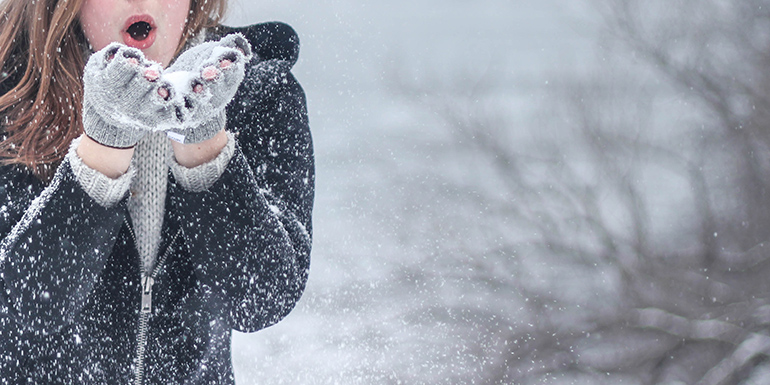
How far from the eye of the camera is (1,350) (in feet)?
2.71

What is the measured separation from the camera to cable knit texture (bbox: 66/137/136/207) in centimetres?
76

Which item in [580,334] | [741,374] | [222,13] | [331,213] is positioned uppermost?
[741,374]

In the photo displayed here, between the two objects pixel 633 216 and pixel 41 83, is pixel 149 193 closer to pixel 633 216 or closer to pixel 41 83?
pixel 41 83

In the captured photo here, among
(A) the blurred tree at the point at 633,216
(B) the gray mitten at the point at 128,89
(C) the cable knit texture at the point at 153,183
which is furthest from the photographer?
(A) the blurred tree at the point at 633,216

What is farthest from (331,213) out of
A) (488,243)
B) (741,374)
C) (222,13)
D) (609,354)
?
(222,13)

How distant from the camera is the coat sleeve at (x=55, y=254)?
761mm

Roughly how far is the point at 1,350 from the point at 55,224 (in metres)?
0.17

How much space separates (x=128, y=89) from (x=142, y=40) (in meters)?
0.22

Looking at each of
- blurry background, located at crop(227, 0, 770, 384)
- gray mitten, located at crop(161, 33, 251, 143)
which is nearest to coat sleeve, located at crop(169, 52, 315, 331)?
gray mitten, located at crop(161, 33, 251, 143)

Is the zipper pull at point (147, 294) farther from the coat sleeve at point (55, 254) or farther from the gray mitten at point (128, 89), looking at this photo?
the gray mitten at point (128, 89)

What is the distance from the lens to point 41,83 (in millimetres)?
856

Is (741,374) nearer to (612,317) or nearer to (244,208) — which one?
(612,317)

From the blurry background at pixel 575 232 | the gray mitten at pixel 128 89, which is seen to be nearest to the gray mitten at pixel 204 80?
the gray mitten at pixel 128 89

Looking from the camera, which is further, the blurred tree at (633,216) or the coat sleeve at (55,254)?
the blurred tree at (633,216)
